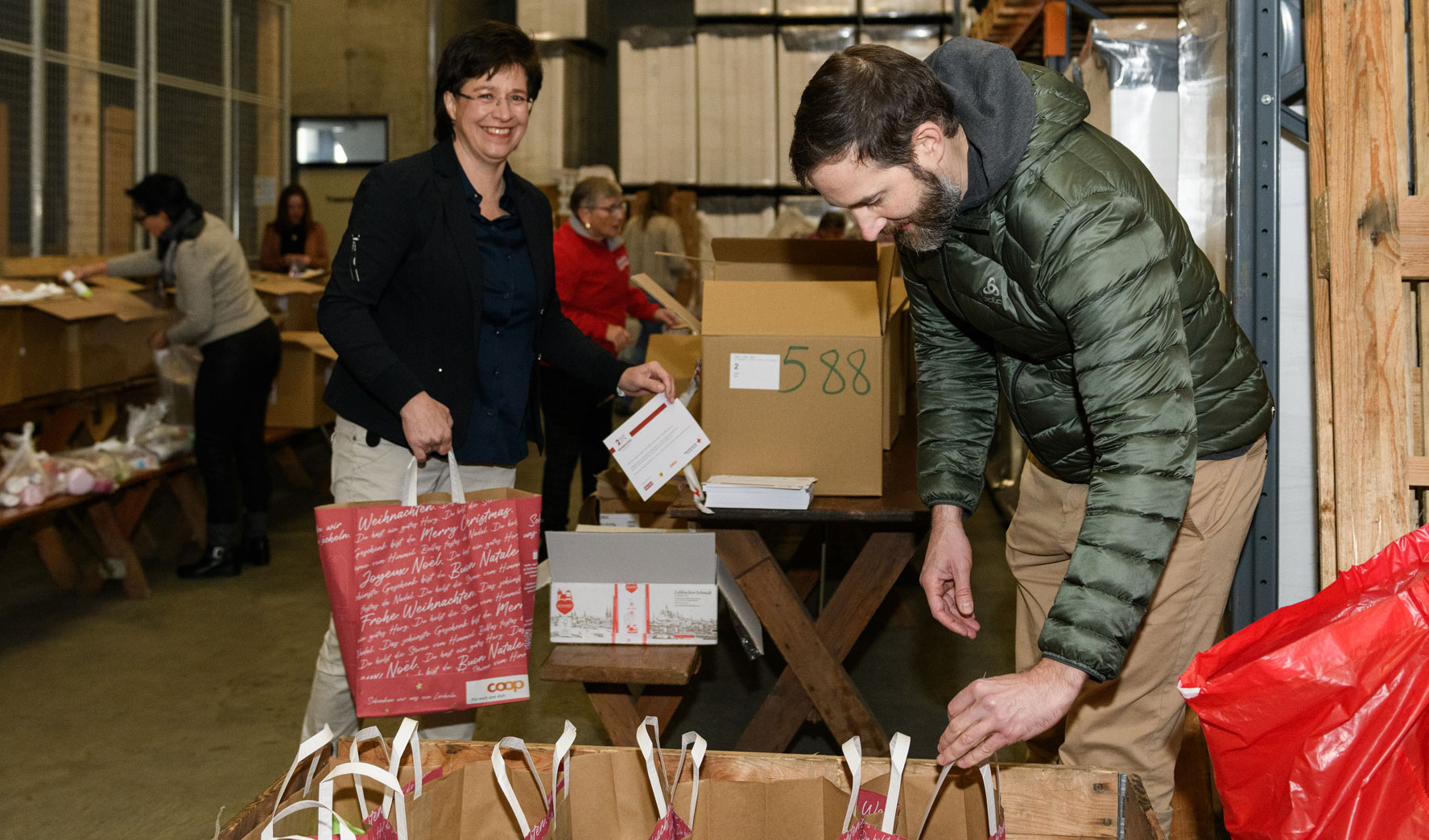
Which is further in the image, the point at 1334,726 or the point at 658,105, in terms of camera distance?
the point at 658,105

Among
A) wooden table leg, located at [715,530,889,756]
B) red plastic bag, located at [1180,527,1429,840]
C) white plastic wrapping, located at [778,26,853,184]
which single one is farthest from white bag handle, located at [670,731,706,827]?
white plastic wrapping, located at [778,26,853,184]

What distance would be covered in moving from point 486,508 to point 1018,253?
101cm

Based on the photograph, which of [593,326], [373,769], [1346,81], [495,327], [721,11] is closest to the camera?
[373,769]

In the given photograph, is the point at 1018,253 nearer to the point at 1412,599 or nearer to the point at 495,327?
the point at 1412,599

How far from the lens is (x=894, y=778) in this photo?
1.18 metres

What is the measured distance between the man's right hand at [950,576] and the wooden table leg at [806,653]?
0.85m

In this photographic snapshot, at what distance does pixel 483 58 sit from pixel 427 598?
1.00m

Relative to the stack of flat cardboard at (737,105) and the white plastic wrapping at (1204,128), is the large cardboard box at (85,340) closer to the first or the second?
the white plastic wrapping at (1204,128)

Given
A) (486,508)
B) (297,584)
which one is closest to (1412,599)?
(486,508)

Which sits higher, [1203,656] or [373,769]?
[1203,656]

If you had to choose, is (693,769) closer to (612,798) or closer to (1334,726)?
(612,798)

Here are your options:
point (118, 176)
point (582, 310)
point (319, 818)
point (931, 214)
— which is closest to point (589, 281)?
point (582, 310)

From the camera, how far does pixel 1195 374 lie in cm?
154

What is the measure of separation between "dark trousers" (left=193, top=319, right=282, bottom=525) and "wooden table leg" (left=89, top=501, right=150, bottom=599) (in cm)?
35
